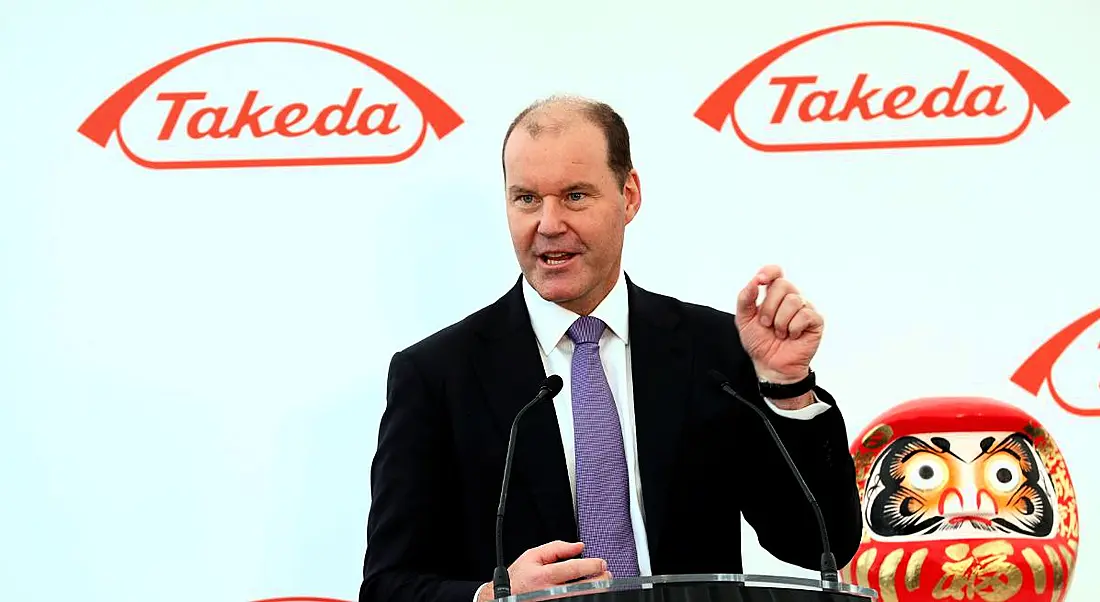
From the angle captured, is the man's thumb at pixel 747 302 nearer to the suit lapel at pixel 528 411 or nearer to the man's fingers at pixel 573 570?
the suit lapel at pixel 528 411

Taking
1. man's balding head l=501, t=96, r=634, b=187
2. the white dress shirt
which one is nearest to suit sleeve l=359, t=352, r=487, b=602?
the white dress shirt

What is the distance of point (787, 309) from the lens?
183 centimetres

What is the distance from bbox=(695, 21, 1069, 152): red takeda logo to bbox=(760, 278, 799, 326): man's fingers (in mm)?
884

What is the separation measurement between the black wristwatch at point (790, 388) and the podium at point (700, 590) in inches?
16.5

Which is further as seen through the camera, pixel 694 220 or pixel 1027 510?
pixel 694 220

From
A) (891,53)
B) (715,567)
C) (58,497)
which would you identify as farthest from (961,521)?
(58,497)

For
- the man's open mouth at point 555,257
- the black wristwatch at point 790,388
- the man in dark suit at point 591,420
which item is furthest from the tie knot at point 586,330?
the black wristwatch at point 790,388

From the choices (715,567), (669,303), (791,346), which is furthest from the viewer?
(669,303)

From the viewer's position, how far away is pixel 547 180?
206 centimetres

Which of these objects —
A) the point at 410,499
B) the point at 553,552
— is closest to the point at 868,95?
the point at 410,499

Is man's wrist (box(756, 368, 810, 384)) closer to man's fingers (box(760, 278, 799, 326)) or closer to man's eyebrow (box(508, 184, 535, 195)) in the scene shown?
man's fingers (box(760, 278, 799, 326))

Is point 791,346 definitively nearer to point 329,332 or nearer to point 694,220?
point 694,220

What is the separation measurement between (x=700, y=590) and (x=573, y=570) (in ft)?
0.60

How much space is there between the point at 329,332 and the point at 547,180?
2.46ft
